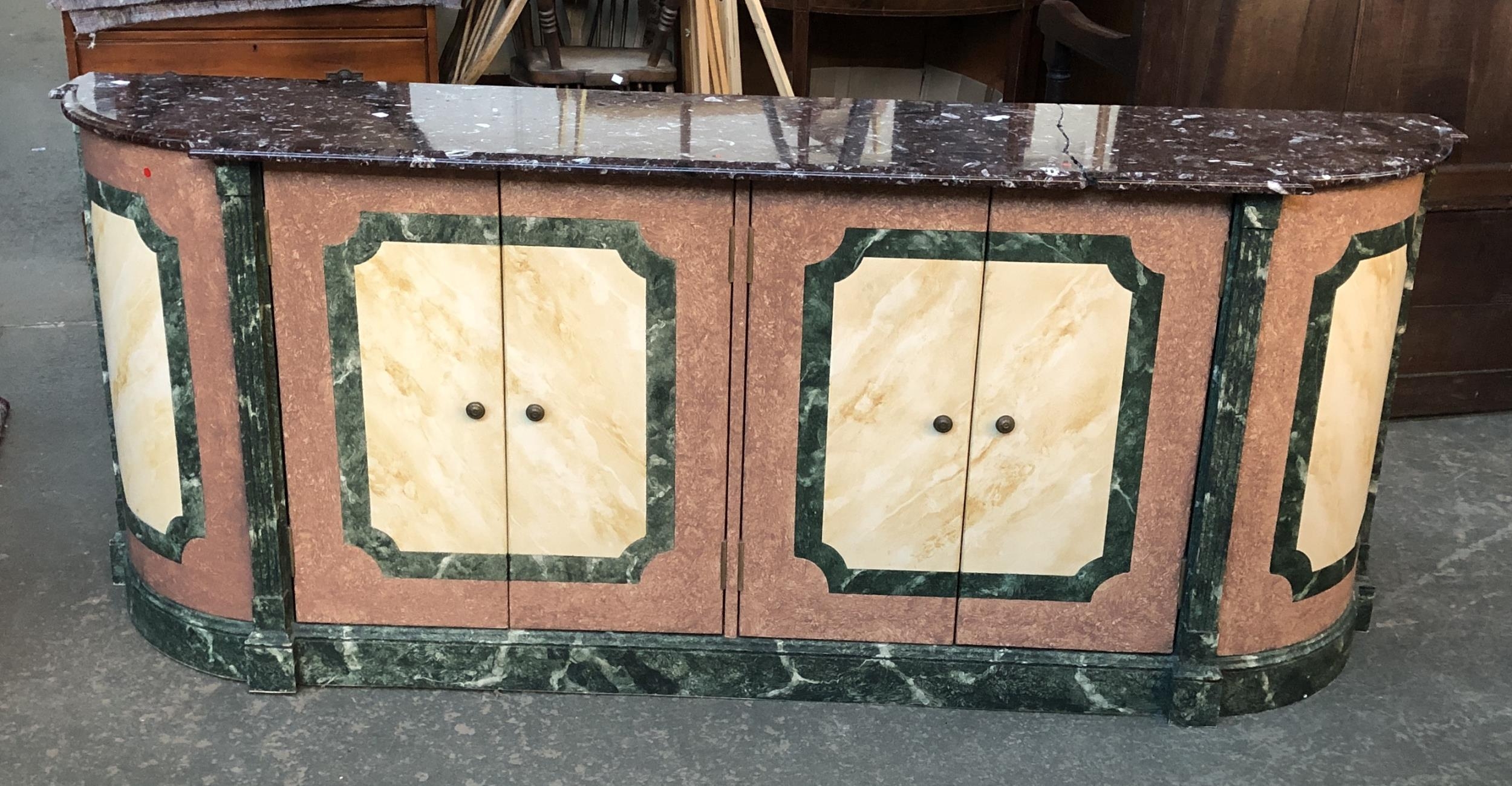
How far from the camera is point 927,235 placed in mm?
2553

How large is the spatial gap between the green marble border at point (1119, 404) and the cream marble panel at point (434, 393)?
34.2 inches

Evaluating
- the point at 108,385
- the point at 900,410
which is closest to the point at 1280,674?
the point at 900,410

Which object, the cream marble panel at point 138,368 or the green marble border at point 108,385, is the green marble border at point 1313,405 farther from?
the green marble border at point 108,385

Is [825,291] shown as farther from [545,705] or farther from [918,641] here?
[545,705]

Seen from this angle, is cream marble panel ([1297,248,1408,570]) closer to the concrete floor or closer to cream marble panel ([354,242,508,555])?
the concrete floor

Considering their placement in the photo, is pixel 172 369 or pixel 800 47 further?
pixel 800 47

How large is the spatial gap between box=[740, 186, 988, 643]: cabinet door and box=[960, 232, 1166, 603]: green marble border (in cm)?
7

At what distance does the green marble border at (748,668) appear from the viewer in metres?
2.81

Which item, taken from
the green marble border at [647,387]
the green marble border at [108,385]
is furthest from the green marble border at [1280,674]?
the green marble border at [108,385]

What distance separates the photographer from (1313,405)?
8.79 ft

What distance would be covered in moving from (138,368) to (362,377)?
1.46 feet

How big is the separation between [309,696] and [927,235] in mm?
1402

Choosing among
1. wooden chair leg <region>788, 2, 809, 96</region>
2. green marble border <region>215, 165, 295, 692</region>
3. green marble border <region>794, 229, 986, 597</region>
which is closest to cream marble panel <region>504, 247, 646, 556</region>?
green marble border <region>794, 229, 986, 597</region>

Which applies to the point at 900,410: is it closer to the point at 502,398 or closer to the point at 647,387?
the point at 647,387
